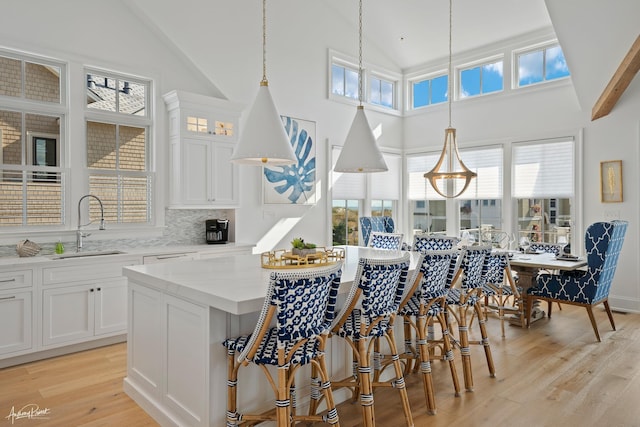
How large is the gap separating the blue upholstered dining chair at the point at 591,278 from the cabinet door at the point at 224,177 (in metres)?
3.62

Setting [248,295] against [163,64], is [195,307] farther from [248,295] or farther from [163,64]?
[163,64]

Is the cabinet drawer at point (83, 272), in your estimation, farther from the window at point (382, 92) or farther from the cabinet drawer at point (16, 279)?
the window at point (382, 92)

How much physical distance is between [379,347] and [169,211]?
9.89ft

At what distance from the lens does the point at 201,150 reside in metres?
4.97

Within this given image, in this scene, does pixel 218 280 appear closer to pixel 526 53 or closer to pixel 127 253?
pixel 127 253

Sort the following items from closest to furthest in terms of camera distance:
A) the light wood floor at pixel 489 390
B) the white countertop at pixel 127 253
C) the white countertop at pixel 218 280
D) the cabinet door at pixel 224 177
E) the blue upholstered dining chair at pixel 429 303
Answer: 1. the white countertop at pixel 218 280
2. the light wood floor at pixel 489 390
3. the blue upholstered dining chair at pixel 429 303
4. the white countertop at pixel 127 253
5. the cabinet door at pixel 224 177

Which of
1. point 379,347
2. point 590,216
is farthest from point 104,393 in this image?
point 590,216

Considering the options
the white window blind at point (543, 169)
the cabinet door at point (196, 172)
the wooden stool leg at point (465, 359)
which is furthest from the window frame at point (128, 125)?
the white window blind at point (543, 169)

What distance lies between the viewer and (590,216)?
19.1 feet

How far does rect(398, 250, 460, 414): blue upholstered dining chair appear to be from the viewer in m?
2.85

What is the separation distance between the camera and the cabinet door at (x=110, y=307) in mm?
4062

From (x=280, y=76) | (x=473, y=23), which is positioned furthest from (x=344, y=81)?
(x=473, y=23)

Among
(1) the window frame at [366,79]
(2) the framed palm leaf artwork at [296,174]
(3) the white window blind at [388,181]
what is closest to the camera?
(2) the framed palm leaf artwork at [296,174]

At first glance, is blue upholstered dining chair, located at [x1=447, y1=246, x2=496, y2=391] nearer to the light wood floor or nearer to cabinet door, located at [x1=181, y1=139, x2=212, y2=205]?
the light wood floor
